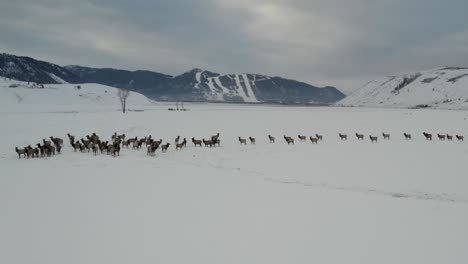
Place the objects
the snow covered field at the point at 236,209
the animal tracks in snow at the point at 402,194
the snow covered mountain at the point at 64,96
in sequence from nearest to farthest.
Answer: the snow covered field at the point at 236,209 < the animal tracks in snow at the point at 402,194 < the snow covered mountain at the point at 64,96

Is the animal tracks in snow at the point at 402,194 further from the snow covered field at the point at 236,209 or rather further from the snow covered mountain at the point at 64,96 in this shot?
the snow covered mountain at the point at 64,96

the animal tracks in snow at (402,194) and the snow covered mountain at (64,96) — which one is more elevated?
the snow covered mountain at (64,96)

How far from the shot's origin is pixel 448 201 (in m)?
14.5

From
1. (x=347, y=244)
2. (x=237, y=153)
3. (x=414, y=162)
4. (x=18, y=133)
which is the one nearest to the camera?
(x=347, y=244)

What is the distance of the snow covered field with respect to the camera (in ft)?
29.1

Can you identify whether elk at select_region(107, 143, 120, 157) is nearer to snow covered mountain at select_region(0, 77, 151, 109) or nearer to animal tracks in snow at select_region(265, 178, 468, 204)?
animal tracks in snow at select_region(265, 178, 468, 204)

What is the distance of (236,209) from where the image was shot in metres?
12.3

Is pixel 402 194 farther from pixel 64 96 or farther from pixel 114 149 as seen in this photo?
pixel 64 96

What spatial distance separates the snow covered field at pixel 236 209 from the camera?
8.86 meters

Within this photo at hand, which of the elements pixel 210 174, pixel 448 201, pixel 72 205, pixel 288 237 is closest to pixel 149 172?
pixel 210 174

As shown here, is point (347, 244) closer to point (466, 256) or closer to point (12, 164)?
point (466, 256)

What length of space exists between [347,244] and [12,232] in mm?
8708

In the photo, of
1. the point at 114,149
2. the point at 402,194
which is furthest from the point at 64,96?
the point at 402,194

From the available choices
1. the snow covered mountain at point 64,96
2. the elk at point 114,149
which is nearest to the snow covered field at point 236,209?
the elk at point 114,149
